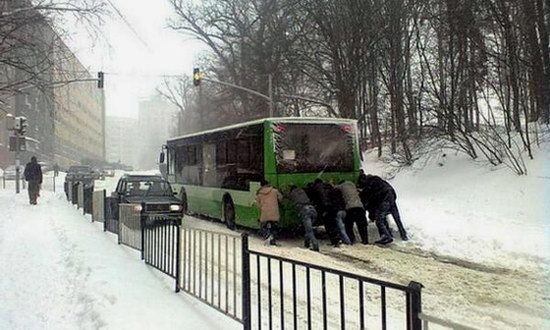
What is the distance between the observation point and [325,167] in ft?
43.7

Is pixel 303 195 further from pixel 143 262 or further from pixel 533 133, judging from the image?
pixel 533 133

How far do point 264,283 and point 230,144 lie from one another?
7.31 meters

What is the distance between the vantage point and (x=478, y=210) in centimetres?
1401

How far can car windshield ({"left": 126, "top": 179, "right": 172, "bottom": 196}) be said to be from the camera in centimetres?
1670

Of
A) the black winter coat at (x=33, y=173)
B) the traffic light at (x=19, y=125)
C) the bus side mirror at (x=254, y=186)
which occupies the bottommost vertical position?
the bus side mirror at (x=254, y=186)

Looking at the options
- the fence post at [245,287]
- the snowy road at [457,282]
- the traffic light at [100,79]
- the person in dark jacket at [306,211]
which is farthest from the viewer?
the person in dark jacket at [306,211]

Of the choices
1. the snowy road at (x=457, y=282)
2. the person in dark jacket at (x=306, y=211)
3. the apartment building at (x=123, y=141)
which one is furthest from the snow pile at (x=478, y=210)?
the apartment building at (x=123, y=141)

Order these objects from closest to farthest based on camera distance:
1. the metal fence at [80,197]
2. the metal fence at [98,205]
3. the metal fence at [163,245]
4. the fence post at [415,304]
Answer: the fence post at [415,304] < the metal fence at [163,245] < the metal fence at [98,205] < the metal fence at [80,197]

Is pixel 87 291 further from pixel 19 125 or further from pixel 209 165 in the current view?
pixel 19 125

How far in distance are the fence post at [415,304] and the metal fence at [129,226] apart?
6.98 metres

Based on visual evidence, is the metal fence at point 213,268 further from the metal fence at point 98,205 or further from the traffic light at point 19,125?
the traffic light at point 19,125

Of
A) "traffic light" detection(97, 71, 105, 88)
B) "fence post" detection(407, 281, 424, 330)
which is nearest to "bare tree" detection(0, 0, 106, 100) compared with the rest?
"traffic light" detection(97, 71, 105, 88)

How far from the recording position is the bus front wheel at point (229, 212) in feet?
49.4

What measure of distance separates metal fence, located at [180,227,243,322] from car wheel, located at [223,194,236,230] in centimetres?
811
